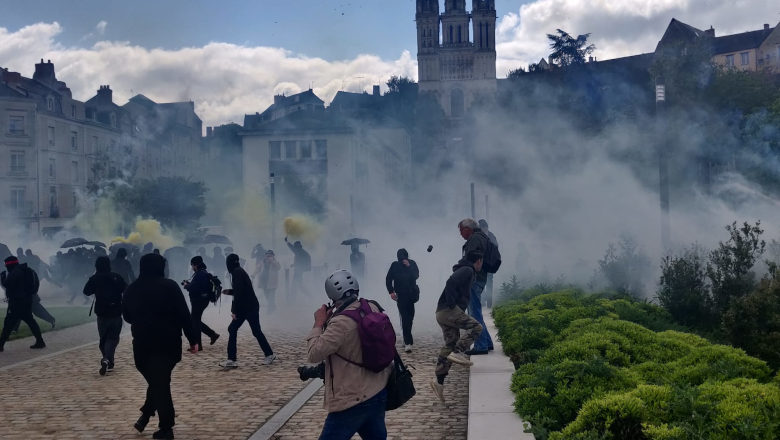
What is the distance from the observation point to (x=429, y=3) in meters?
115

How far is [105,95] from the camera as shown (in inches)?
2355

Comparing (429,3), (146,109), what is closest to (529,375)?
(146,109)

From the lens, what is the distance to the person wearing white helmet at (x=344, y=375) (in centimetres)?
439

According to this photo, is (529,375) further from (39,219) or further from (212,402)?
(39,219)

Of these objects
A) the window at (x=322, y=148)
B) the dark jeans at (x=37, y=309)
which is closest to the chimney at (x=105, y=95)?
the window at (x=322, y=148)

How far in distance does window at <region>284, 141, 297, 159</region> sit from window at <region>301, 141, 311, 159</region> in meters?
0.57

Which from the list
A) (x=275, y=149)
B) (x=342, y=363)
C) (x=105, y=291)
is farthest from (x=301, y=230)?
(x=342, y=363)

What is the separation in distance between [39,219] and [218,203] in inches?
505

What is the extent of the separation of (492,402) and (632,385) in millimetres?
1483

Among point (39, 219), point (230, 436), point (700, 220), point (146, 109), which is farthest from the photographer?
point (146, 109)

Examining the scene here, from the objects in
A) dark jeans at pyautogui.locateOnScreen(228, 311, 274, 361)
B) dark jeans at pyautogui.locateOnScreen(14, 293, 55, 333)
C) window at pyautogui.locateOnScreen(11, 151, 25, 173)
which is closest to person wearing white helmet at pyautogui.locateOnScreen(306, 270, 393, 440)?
dark jeans at pyautogui.locateOnScreen(228, 311, 274, 361)

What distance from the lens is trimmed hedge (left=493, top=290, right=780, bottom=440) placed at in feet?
15.3

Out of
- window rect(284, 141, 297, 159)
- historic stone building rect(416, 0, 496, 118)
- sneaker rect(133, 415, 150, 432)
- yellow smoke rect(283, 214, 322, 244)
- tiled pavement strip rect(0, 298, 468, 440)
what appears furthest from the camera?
historic stone building rect(416, 0, 496, 118)

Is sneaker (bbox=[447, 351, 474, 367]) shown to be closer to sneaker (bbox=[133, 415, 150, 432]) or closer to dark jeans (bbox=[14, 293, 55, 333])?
sneaker (bbox=[133, 415, 150, 432])
